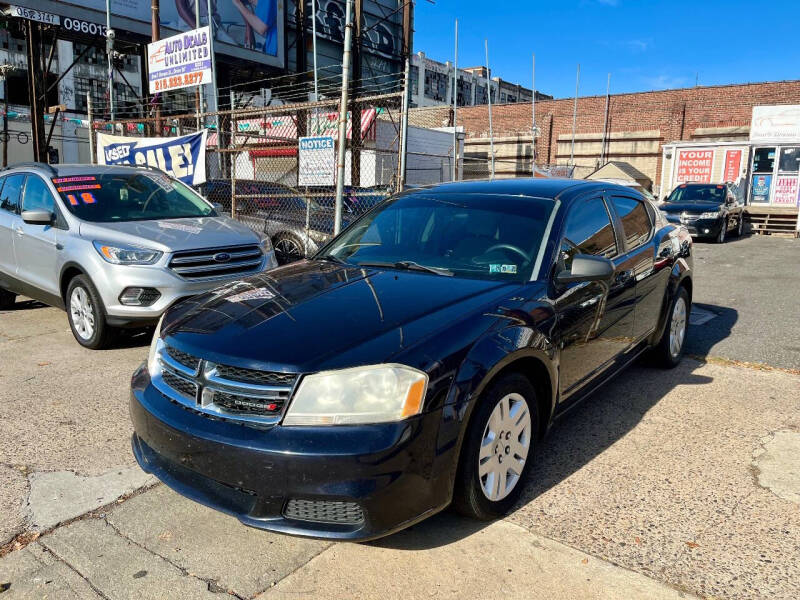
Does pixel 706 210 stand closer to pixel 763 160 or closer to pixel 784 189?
pixel 784 189

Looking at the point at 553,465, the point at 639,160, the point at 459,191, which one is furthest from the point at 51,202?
the point at 639,160

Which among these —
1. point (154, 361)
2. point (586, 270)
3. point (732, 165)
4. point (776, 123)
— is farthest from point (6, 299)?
point (776, 123)

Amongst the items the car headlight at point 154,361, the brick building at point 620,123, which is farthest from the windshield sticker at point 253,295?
the brick building at point 620,123

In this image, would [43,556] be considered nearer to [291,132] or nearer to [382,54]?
[291,132]

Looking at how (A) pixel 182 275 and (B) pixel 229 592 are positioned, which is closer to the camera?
(B) pixel 229 592

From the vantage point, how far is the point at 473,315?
9.05ft

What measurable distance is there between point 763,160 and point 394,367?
2242cm

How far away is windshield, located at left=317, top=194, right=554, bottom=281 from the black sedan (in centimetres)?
1

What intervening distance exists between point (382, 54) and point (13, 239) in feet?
97.6

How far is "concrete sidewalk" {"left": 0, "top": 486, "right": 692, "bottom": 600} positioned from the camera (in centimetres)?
239

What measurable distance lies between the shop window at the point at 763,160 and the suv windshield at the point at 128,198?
19900 millimetres

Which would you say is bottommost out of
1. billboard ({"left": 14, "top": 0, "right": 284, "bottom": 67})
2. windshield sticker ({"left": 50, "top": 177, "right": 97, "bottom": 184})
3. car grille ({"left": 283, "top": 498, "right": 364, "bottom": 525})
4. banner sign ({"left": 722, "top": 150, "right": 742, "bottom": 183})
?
car grille ({"left": 283, "top": 498, "right": 364, "bottom": 525})

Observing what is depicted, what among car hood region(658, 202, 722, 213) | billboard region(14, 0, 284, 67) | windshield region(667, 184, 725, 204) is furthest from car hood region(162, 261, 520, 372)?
billboard region(14, 0, 284, 67)

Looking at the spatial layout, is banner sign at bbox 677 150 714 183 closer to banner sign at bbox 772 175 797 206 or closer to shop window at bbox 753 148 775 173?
shop window at bbox 753 148 775 173
